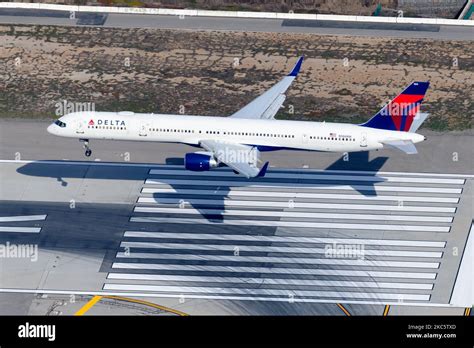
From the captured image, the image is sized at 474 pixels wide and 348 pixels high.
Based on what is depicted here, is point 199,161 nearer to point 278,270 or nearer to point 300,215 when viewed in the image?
point 300,215

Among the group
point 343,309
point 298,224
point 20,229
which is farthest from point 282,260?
point 20,229

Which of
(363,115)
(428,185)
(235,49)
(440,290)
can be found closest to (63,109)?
(235,49)

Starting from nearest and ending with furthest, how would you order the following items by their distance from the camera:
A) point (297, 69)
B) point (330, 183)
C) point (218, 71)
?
point (330, 183) < point (297, 69) < point (218, 71)

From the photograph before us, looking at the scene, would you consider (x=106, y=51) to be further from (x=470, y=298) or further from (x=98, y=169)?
(x=470, y=298)

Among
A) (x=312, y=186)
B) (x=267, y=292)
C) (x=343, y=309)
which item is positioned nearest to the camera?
(x=343, y=309)

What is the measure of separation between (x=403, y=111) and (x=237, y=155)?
1505 centimetres

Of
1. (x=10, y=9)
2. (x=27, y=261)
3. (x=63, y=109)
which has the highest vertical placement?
(x=10, y=9)

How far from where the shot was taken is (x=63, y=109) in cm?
9169

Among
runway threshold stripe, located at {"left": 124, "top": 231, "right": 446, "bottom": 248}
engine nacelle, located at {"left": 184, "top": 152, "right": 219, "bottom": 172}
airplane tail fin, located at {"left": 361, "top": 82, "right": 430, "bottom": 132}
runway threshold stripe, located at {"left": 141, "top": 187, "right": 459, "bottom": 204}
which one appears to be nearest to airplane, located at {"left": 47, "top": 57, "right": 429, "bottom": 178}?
airplane tail fin, located at {"left": 361, "top": 82, "right": 430, "bottom": 132}

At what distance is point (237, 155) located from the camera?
7406cm

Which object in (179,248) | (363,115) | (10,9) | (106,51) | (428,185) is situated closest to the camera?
(179,248)

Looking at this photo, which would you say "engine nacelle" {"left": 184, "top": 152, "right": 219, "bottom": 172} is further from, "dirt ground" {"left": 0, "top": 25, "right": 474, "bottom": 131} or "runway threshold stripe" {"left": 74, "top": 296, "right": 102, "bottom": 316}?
"dirt ground" {"left": 0, "top": 25, "right": 474, "bottom": 131}

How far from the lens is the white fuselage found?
7581 cm

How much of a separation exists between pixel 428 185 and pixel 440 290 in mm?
15596
